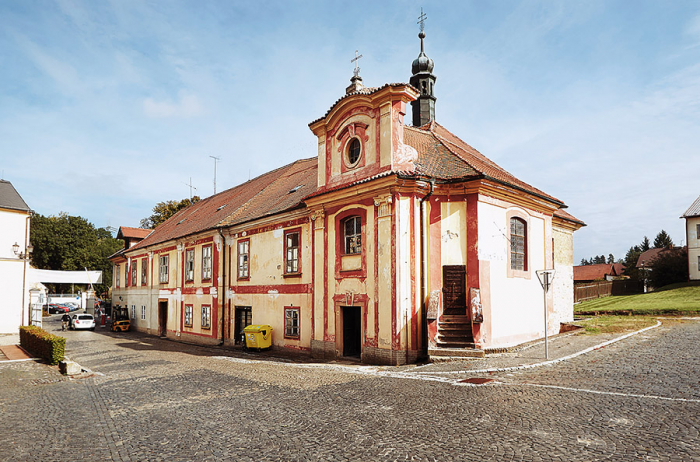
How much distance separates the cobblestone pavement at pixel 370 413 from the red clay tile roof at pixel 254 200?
9.28 m

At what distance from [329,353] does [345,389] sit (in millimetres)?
5898

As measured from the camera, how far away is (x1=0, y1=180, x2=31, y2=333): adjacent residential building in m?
29.9

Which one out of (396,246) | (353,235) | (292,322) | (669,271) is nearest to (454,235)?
(396,246)

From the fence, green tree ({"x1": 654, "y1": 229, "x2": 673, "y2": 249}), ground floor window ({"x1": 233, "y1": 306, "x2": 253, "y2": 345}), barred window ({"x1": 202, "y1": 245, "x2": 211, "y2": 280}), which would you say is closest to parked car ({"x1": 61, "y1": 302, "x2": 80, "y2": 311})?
barred window ({"x1": 202, "y1": 245, "x2": 211, "y2": 280})

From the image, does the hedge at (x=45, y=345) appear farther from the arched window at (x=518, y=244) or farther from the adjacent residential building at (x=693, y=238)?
the adjacent residential building at (x=693, y=238)

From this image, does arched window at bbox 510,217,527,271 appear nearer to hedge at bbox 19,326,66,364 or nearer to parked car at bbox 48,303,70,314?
hedge at bbox 19,326,66,364

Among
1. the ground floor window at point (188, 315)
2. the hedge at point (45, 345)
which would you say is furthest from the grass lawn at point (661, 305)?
the hedge at point (45, 345)

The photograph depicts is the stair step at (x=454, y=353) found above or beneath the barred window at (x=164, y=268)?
beneath

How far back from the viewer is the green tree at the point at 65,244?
65375mm

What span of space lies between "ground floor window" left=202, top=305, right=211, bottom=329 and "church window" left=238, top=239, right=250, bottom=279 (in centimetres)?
359

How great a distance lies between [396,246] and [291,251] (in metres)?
6.56

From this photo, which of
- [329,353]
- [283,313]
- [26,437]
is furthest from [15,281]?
[26,437]

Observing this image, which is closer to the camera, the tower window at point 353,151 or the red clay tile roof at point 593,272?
the tower window at point 353,151

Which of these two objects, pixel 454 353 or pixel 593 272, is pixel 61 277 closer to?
pixel 454 353
